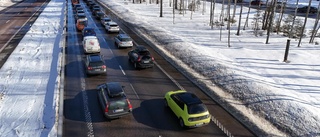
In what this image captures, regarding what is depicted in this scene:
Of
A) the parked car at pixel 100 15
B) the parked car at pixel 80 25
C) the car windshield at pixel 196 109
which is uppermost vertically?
the parked car at pixel 100 15

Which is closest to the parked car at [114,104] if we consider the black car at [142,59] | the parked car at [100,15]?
the black car at [142,59]

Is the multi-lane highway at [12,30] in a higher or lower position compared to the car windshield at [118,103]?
higher

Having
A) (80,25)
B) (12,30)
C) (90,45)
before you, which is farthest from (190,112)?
(12,30)

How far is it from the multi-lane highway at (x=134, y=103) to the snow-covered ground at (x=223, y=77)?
105cm

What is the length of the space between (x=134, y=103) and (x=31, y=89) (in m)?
7.81

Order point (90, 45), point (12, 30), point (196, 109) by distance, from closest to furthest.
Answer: point (196, 109)
point (90, 45)
point (12, 30)

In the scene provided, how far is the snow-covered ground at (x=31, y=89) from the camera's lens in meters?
13.6

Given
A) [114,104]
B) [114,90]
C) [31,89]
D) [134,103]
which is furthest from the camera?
[31,89]

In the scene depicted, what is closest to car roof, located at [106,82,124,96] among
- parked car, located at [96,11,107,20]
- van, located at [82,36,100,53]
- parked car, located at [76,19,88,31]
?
van, located at [82,36,100,53]

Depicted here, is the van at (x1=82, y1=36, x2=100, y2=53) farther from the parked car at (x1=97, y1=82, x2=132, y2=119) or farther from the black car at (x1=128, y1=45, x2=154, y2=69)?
the parked car at (x1=97, y1=82, x2=132, y2=119)

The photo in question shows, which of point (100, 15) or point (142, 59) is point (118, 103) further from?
point (100, 15)

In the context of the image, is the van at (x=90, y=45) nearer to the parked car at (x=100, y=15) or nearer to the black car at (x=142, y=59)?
the black car at (x=142, y=59)

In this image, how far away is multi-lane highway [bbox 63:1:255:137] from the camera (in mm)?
13344

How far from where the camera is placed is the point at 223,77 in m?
19.8
